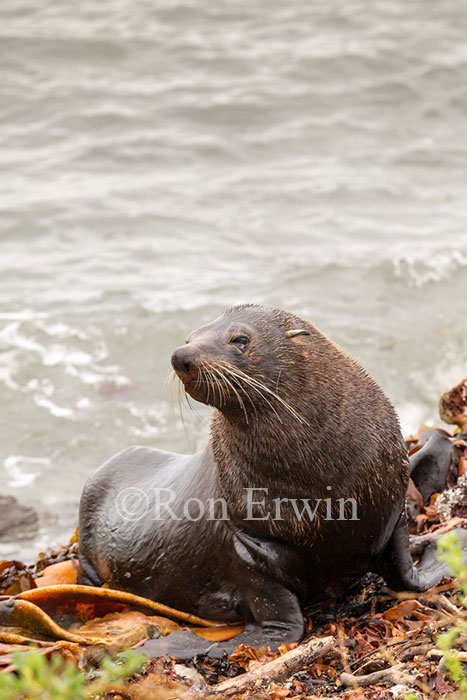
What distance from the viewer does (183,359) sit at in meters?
4.20

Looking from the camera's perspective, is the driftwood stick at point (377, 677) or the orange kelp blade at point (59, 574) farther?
the orange kelp blade at point (59, 574)

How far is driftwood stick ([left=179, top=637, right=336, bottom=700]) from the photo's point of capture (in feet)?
12.5

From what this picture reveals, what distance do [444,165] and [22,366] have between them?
928cm

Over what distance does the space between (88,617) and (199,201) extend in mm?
11006

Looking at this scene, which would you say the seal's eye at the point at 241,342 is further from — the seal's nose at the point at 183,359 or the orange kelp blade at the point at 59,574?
the orange kelp blade at the point at 59,574

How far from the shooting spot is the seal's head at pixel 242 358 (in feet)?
13.8

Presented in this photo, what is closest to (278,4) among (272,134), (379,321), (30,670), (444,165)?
(272,134)

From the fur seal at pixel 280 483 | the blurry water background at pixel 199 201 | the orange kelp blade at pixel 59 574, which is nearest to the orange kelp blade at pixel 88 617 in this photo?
the fur seal at pixel 280 483

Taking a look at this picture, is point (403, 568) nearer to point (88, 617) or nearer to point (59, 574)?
point (88, 617)

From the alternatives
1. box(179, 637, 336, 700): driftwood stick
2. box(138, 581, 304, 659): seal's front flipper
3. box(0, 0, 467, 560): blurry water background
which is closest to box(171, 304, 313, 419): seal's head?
box(138, 581, 304, 659): seal's front flipper

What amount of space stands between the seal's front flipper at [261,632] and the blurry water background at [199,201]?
3.23 m

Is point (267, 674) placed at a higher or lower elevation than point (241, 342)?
lower

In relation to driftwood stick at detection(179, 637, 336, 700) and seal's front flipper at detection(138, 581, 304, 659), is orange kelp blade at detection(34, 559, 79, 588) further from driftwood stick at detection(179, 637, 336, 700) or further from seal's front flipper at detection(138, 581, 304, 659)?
driftwood stick at detection(179, 637, 336, 700)

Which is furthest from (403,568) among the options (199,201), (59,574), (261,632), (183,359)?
(199,201)
